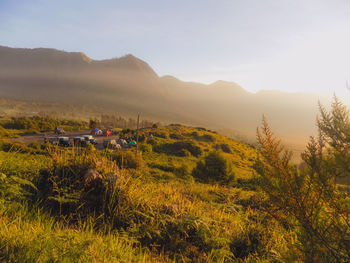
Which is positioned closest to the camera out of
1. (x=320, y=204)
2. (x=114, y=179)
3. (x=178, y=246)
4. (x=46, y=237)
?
(x=320, y=204)

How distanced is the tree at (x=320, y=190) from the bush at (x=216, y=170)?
26744mm

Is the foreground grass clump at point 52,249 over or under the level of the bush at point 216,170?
over

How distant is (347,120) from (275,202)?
1058 millimetres

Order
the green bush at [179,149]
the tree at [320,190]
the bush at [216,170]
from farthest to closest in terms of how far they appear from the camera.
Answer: the green bush at [179,149] → the bush at [216,170] → the tree at [320,190]

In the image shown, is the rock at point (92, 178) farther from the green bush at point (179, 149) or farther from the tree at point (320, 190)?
the green bush at point (179, 149)

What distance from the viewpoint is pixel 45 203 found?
4238 millimetres

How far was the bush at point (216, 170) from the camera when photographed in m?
27.8

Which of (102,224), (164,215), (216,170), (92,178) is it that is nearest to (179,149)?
(216,170)

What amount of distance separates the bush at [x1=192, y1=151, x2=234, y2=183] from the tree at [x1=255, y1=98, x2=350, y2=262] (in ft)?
87.7

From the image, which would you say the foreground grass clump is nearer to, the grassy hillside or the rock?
the grassy hillside

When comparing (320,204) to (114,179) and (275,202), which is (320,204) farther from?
(114,179)

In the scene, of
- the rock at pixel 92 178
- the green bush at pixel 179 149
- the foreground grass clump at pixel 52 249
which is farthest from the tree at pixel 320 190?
the green bush at pixel 179 149

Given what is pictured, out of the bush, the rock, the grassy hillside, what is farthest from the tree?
the bush

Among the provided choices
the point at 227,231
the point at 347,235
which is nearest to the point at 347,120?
the point at 347,235
